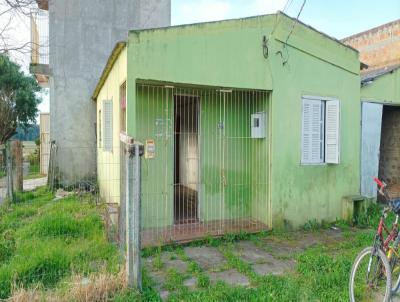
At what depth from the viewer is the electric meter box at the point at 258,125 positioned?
21.4 ft

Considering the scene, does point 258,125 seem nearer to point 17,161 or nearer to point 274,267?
point 274,267

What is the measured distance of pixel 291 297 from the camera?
3660 millimetres

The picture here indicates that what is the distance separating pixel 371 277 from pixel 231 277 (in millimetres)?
1687

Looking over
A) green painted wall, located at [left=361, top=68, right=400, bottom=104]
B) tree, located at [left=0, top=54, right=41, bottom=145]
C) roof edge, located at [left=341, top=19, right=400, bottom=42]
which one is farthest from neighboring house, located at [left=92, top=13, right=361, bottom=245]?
tree, located at [left=0, top=54, right=41, bottom=145]

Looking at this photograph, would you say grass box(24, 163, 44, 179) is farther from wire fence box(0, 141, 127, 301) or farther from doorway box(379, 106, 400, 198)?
doorway box(379, 106, 400, 198)

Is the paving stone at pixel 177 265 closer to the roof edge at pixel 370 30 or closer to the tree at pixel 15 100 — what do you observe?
the tree at pixel 15 100

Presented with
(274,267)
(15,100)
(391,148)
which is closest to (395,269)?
(274,267)

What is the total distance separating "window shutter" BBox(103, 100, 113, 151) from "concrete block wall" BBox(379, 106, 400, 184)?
7710mm

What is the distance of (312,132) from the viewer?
6.77 metres

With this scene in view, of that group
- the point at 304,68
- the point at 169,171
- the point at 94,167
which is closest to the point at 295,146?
the point at 304,68

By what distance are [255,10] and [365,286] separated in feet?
16.7

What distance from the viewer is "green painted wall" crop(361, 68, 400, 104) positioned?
298 inches

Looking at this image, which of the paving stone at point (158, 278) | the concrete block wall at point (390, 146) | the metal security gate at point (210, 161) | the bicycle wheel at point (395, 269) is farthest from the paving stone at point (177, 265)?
the concrete block wall at point (390, 146)

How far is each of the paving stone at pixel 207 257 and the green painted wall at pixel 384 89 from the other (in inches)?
203
